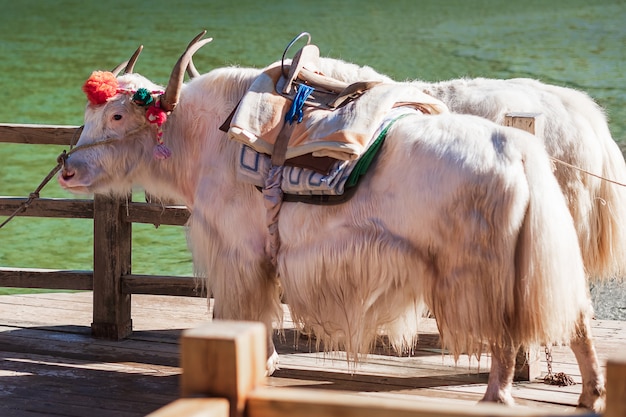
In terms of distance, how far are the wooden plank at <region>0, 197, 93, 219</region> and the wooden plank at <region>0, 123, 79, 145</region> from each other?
0.95 feet

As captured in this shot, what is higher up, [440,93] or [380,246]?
[440,93]

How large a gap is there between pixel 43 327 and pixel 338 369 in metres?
1.57

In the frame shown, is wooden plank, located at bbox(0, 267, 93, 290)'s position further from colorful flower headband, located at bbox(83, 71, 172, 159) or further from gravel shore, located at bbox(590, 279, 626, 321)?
gravel shore, located at bbox(590, 279, 626, 321)

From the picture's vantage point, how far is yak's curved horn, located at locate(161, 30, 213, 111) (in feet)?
12.9

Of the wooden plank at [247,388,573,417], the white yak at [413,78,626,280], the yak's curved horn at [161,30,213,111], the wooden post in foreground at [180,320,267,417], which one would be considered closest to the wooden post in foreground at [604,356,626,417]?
the wooden plank at [247,388,573,417]

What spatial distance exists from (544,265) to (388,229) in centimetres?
55

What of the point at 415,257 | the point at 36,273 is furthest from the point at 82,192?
the point at 415,257

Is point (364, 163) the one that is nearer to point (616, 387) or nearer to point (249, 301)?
point (249, 301)

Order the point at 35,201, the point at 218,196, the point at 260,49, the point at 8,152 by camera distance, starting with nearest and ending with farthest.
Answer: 1. the point at 218,196
2. the point at 35,201
3. the point at 8,152
4. the point at 260,49

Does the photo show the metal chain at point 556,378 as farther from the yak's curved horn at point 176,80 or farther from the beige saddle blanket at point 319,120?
the yak's curved horn at point 176,80

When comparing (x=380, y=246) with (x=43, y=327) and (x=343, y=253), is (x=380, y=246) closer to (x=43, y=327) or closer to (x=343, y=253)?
(x=343, y=253)

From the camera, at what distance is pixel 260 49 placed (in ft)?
60.2

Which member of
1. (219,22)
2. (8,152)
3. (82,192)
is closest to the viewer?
(82,192)

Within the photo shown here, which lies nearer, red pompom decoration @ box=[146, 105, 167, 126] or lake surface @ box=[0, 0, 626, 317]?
red pompom decoration @ box=[146, 105, 167, 126]
